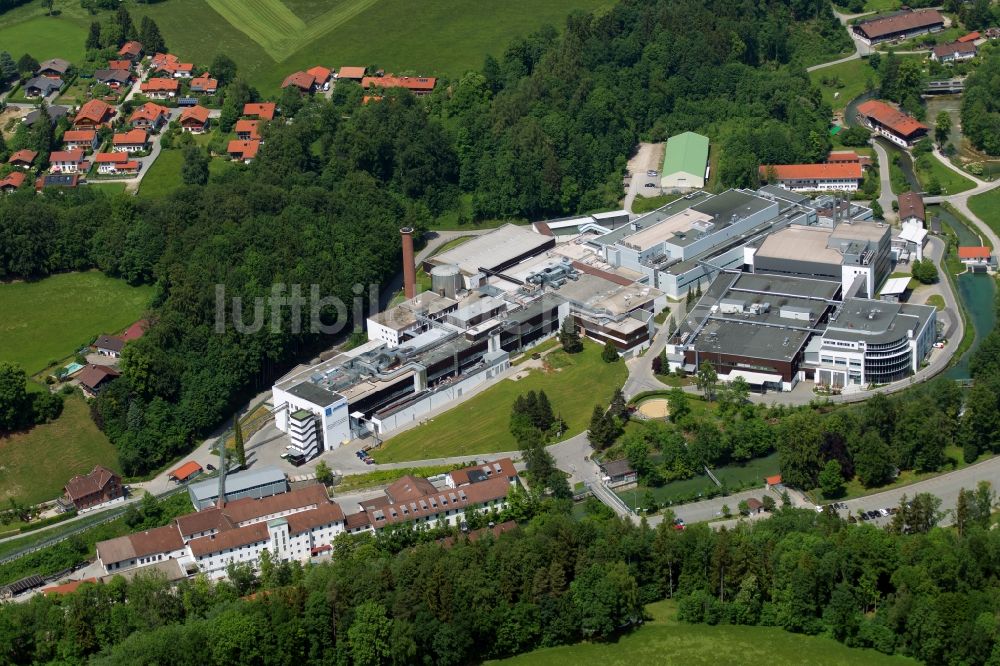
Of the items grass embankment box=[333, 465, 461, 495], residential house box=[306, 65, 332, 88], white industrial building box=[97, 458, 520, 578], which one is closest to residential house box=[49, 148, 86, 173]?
residential house box=[306, 65, 332, 88]

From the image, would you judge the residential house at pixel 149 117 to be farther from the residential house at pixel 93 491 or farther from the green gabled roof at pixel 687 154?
the residential house at pixel 93 491

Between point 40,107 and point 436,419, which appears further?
point 40,107

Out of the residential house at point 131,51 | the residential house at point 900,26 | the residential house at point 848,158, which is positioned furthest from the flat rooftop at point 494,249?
the residential house at point 900,26

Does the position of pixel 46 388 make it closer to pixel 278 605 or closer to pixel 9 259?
pixel 9 259

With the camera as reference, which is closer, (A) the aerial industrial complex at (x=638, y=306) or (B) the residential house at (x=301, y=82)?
(A) the aerial industrial complex at (x=638, y=306)

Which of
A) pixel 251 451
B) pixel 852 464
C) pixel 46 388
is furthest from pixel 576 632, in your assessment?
pixel 46 388

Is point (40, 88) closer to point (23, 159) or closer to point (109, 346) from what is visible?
point (23, 159)
